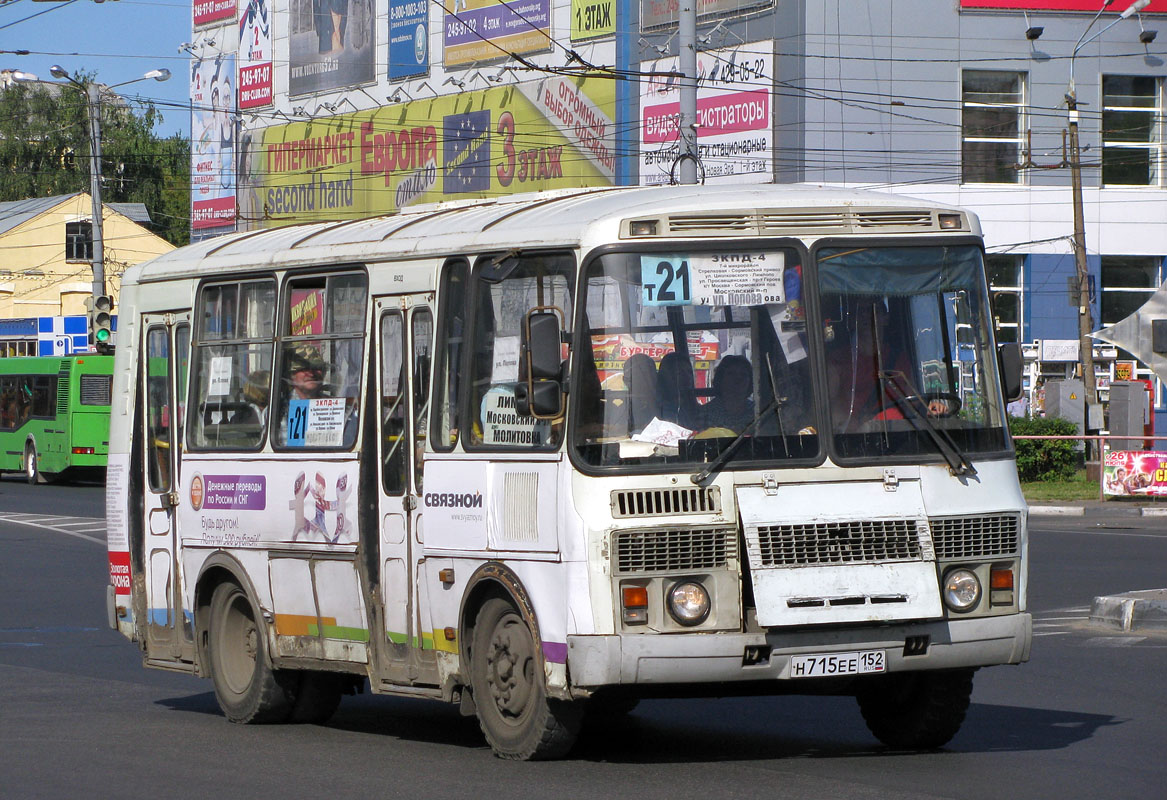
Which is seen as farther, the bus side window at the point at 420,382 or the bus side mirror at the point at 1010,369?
the bus side window at the point at 420,382

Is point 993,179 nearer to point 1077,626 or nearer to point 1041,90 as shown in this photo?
point 1041,90

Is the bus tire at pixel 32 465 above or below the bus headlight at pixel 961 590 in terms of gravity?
below

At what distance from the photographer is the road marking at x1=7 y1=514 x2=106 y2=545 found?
2733cm

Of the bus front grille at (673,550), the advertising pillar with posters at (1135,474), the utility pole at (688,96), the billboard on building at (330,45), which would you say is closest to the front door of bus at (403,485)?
the bus front grille at (673,550)

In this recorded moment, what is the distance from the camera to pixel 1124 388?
35469 millimetres

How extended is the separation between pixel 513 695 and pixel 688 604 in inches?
42.0

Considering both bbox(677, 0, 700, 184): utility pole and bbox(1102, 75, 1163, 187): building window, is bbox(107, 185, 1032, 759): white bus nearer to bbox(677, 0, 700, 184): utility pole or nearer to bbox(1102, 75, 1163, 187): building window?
bbox(677, 0, 700, 184): utility pole

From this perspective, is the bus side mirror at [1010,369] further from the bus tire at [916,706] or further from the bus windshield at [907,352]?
the bus tire at [916,706]

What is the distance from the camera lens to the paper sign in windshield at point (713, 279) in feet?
27.9

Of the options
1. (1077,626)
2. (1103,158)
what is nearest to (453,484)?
(1077,626)

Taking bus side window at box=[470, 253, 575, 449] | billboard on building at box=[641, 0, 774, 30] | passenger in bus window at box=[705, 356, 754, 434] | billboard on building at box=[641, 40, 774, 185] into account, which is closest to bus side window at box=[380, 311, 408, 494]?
bus side window at box=[470, 253, 575, 449]

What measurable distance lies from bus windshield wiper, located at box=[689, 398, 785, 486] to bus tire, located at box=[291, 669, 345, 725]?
341 cm

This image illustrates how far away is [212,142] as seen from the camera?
255 ft

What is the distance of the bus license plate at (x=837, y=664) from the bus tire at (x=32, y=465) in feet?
129
